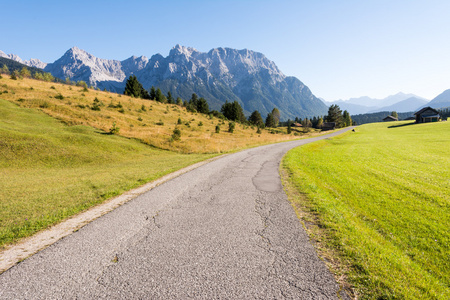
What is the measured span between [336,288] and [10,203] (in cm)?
1086

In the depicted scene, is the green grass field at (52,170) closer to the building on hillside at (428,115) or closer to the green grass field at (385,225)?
the green grass field at (385,225)

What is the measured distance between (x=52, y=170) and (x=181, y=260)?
1467 cm

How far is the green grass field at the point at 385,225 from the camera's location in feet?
11.0

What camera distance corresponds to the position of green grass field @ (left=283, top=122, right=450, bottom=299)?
3.35 metres

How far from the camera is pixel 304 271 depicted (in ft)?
11.8

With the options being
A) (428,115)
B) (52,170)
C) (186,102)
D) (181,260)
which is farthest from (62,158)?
(428,115)

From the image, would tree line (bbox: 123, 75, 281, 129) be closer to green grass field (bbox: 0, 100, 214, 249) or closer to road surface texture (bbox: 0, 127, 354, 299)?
green grass field (bbox: 0, 100, 214, 249)

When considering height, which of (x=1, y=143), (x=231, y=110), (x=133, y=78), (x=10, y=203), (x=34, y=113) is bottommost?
(x=10, y=203)

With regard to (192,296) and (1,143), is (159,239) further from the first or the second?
(1,143)

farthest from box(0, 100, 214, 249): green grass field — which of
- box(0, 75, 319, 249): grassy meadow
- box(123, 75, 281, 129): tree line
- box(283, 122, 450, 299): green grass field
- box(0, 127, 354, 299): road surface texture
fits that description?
box(123, 75, 281, 129): tree line

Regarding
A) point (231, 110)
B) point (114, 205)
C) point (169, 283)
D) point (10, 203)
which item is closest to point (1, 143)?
point (10, 203)

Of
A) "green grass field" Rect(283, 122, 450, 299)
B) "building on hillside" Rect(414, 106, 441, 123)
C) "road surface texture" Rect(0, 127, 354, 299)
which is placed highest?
"building on hillside" Rect(414, 106, 441, 123)

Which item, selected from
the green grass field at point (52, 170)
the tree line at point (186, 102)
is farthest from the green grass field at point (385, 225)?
the tree line at point (186, 102)

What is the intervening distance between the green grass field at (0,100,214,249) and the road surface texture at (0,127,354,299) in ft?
6.67
